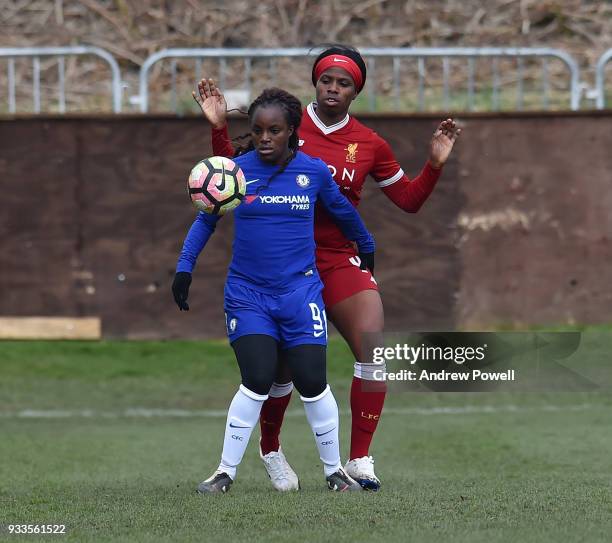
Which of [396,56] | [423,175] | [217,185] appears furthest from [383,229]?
[217,185]

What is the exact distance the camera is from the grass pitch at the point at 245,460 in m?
5.84

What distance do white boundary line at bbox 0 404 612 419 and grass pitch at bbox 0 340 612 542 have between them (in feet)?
0.06

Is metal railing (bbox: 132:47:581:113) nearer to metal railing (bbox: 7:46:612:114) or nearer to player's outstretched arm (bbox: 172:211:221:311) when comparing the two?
metal railing (bbox: 7:46:612:114)

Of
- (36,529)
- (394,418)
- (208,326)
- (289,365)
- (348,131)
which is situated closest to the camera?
(36,529)

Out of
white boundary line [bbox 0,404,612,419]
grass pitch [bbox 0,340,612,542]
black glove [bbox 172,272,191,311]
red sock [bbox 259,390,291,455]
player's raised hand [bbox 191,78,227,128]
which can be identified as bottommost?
white boundary line [bbox 0,404,612,419]

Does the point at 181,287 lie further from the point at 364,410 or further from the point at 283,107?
the point at 364,410

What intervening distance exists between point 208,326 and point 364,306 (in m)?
7.38

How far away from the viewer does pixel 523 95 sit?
51.4 feet

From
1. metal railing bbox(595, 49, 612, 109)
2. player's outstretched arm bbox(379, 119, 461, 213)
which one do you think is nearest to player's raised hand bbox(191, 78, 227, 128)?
player's outstretched arm bbox(379, 119, 461, 213)

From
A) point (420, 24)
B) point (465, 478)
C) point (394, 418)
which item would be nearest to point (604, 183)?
point (394, 418)

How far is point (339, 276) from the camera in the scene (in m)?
7.55

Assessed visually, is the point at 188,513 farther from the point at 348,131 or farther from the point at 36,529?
the point at 348,131

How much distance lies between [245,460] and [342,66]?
359 cm

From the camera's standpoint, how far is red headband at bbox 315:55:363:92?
295 inches
